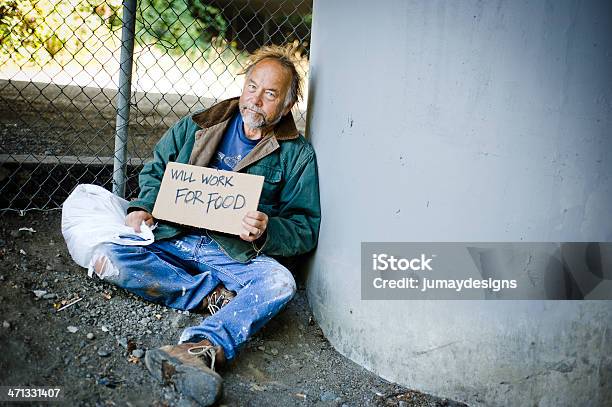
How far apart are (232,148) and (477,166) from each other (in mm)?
1262

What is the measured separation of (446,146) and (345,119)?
1.76 ft

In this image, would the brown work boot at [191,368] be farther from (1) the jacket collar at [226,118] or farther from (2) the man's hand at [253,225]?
(1) the jacket collar at [226,118]

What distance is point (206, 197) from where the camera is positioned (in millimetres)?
3176

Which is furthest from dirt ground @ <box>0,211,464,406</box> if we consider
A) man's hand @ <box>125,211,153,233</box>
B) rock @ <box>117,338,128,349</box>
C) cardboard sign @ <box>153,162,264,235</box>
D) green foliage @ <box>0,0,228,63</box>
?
green foliage @ <box>0,0,228,63</box>

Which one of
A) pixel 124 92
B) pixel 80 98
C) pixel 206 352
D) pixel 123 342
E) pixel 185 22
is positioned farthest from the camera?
pixel 185 22

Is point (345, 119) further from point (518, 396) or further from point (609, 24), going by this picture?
point (518, 396)

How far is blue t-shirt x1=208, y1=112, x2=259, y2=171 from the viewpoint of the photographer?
339 centimetres

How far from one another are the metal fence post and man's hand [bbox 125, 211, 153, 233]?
2.02 feet

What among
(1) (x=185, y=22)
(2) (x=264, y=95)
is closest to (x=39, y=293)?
(2) (x=264, y=95)

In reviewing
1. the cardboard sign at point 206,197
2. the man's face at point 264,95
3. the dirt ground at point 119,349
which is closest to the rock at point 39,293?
the dirt ground at point 119,349

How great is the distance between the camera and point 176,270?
129 inches

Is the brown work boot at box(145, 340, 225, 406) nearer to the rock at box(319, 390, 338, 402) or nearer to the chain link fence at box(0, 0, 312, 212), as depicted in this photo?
the rock at box(319, 390, 338, 402)

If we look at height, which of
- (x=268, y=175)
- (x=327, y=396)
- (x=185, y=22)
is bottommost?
(x=327, y=396)

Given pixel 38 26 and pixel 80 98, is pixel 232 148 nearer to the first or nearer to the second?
pixel 80 98
